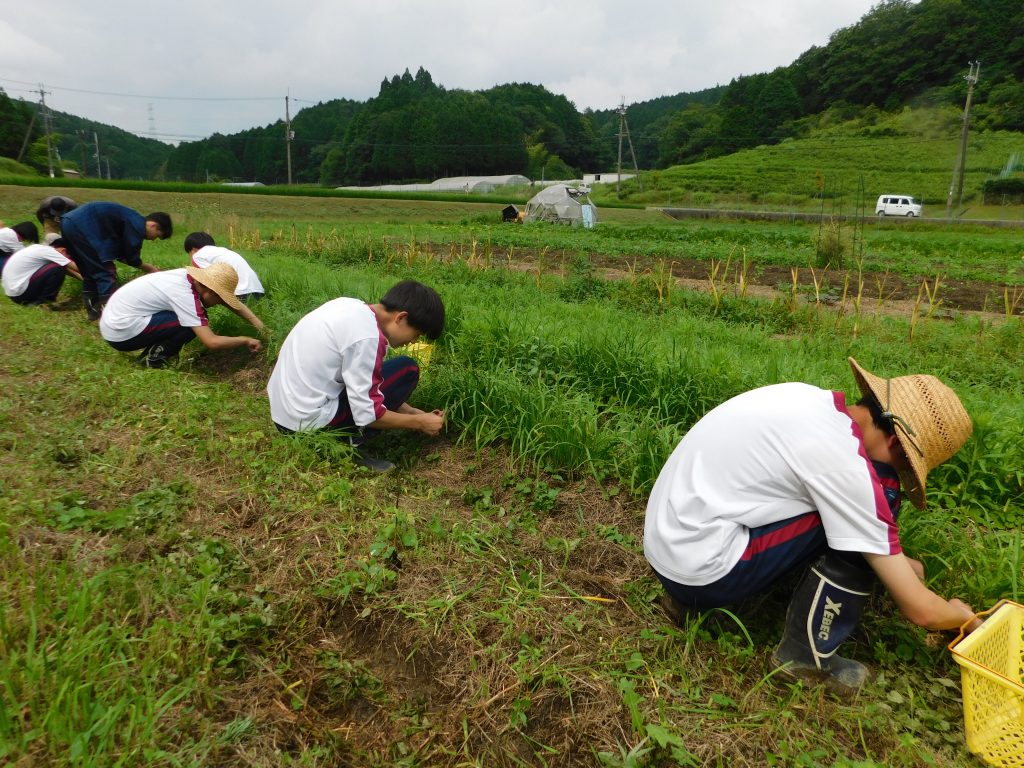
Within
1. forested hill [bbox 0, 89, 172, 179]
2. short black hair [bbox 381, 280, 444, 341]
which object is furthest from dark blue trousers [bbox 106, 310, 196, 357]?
forested hill [bbox 0, 89, 172, 179]

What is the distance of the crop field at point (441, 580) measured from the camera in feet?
5.40

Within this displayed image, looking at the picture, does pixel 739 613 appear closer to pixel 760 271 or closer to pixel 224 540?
pixel 224 540

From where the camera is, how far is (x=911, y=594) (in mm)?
1651

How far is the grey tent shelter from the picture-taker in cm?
2570

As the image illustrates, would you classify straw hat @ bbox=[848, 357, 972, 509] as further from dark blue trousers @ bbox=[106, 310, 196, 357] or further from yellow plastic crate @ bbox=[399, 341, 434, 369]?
dark blue trousers @ bbox=[106, 310, 196, 357]

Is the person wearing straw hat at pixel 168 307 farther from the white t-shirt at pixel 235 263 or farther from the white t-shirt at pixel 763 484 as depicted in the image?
the white t-shirt at pixel 763 484

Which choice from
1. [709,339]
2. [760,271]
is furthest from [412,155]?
[709,339]

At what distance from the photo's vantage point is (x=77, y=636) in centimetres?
167

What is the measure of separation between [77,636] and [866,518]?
2.16m

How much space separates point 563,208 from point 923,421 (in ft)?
83.0

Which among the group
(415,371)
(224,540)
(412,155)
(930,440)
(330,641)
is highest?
(412,155)

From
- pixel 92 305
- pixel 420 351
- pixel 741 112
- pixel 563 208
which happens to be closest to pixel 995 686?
pixel 420 351

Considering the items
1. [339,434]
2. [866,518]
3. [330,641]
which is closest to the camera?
[866,518]

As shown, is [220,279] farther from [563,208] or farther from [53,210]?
[563,208]
